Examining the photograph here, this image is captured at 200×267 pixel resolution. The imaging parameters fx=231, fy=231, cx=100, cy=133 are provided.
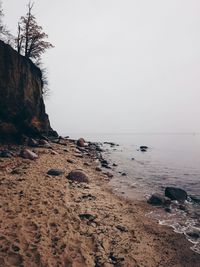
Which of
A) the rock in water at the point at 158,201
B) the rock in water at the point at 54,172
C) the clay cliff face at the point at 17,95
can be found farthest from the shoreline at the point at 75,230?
the clay cliff face at the point at 17,95

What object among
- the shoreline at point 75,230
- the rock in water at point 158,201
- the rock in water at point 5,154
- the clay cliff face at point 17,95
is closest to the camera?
the shoreline at point 75,230

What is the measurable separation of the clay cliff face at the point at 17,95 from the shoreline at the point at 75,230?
396 inches

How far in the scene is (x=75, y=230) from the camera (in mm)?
9039

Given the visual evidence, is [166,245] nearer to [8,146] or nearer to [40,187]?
[40,187]

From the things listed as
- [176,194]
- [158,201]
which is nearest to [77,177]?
[158,201]

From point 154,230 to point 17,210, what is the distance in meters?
6.15

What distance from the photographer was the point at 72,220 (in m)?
9.78

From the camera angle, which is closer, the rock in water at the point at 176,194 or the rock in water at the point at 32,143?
the rock in water at the point at 176,194

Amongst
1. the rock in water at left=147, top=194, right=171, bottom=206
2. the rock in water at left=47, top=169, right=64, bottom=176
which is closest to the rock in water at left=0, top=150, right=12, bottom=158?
the rock in water at left=47, top=169, right=64, bottom=176

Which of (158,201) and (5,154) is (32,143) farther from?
(158,201)

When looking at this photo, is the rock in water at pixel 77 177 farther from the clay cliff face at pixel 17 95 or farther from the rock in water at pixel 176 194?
the clay cliff face at pixel 17 95

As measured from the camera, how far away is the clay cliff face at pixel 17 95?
74.2 feet

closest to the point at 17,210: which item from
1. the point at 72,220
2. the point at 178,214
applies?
the point at 72,220

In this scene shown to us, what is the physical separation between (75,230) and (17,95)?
18.9 m
